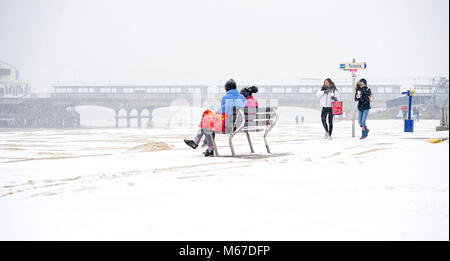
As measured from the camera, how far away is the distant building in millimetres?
77625

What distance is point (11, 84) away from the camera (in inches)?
3588

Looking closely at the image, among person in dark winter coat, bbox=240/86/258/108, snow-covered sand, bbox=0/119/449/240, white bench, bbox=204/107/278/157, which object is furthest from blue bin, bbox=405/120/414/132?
snow-covered sand, bbox=0/119/449/240

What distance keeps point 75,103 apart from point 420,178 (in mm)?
82415

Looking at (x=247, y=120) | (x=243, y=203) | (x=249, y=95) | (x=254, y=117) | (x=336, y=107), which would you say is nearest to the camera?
(x=243, y=203)

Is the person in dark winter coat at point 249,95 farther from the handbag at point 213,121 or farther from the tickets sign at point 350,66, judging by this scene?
the tickets sign at point 350,66

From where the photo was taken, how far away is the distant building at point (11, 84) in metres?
77.6

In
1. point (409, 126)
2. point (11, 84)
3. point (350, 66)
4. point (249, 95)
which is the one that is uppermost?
point (11, 84)

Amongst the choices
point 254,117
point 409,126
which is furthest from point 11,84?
point 254,117

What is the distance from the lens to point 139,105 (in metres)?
82.1

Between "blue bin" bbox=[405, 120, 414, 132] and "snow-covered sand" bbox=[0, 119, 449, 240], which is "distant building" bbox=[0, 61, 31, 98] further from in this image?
"snow-covered sand" bbox=[0, 119, 449, 240]

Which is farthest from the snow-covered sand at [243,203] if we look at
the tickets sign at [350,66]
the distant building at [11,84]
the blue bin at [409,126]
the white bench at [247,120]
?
the distant building at [11,84]

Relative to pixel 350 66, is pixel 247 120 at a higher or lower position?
lower

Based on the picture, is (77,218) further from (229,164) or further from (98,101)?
(98,101)

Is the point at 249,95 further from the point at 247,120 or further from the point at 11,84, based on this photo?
the point at 11,84
